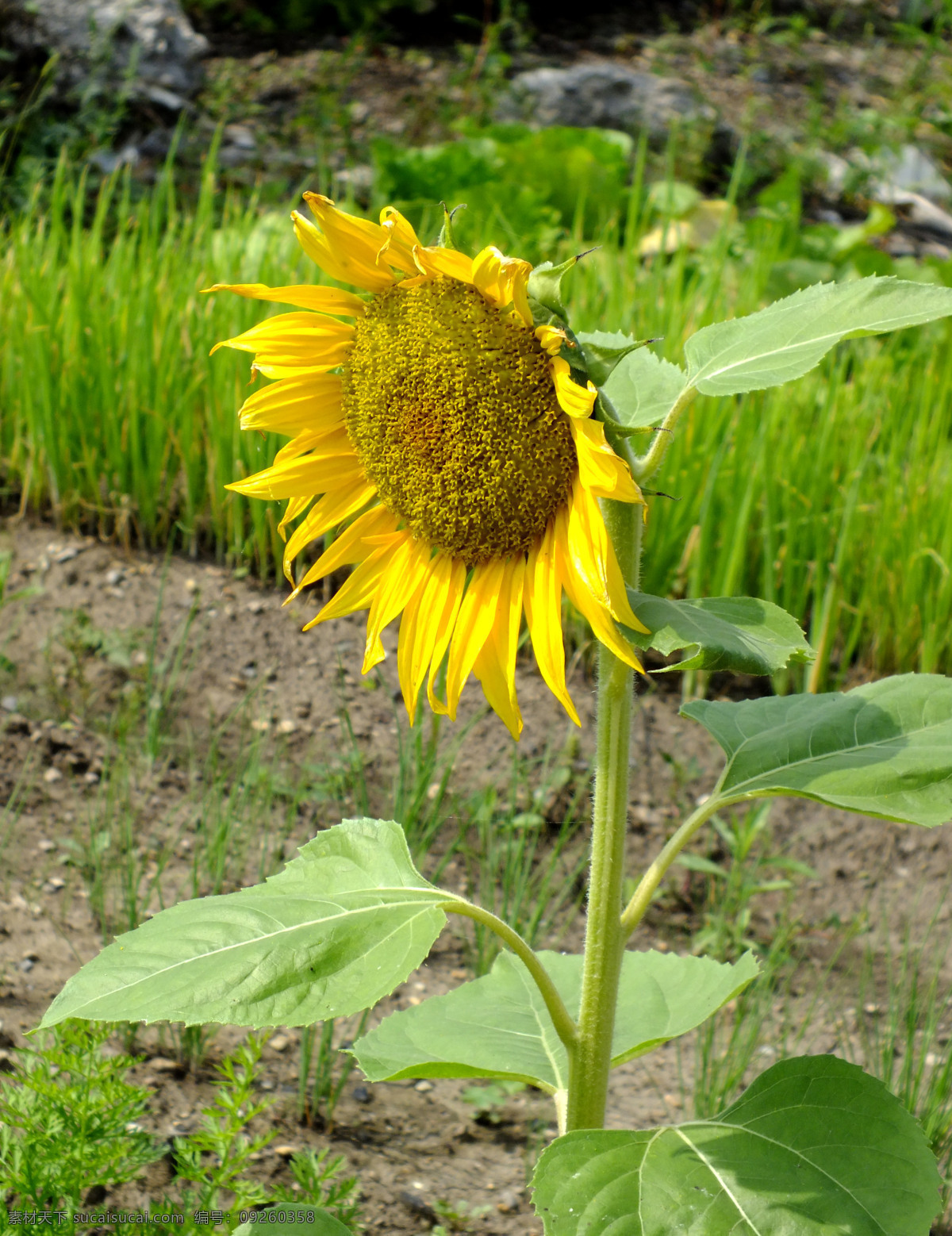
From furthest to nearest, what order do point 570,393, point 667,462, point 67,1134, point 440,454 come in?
1. point 667,462
2. point 67,1134
3. point 440,454
4. point 570,393

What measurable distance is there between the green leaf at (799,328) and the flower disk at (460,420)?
14 centimetres

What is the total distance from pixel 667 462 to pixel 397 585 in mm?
1594

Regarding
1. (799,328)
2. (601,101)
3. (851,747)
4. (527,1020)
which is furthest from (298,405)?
(601,101)

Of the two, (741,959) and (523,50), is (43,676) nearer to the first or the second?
(741,959)

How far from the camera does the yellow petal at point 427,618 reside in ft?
3.25

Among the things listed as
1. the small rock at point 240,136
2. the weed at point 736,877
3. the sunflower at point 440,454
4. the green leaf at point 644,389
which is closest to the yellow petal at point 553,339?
the sunflower at point 440,454

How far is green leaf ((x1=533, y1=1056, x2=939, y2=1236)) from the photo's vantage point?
88 centimetres

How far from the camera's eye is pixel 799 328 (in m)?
0.91

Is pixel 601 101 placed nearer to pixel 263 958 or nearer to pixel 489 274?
pixel 489 274

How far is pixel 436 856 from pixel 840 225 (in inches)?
165

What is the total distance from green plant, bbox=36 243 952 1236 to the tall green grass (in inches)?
51.1

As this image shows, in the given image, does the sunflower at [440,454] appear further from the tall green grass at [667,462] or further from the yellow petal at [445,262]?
the tall green grass at [667,462]

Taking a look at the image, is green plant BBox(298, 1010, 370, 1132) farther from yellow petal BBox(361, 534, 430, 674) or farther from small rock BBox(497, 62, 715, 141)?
small rock BBox(497, 62, 715, 141)

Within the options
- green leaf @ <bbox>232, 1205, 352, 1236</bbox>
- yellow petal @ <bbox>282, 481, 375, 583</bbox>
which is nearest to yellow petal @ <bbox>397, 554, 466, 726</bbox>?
yellow petal @ <bbox>282, 481, 375, 583</bbox>
